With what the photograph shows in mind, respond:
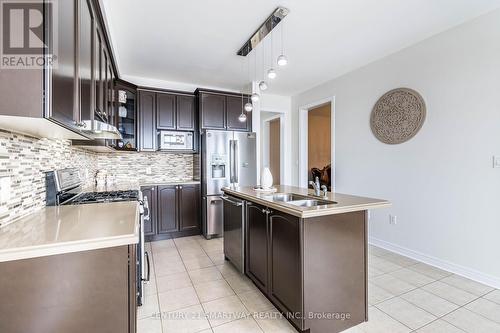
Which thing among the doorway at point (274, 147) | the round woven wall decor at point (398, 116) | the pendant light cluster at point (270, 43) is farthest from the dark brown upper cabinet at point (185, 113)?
the doorway at point (274, 147)

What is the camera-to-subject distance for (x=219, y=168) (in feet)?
13.2

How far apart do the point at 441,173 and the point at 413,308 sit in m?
1.54

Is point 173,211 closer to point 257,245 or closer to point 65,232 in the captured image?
point 257,245

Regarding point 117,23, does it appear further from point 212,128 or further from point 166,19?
point 212,128

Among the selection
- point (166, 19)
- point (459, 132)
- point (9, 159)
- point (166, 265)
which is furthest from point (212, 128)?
point (459, 132)

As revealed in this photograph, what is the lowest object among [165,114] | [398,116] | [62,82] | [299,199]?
[299,199]

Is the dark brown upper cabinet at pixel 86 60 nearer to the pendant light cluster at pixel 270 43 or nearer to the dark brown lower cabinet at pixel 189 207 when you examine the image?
the pendant light cluster at pixel 270 43

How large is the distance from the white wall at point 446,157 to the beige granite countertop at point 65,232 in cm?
310

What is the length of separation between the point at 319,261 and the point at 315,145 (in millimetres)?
4726

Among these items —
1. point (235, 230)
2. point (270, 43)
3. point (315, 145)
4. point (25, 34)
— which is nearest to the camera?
point (25, 34)

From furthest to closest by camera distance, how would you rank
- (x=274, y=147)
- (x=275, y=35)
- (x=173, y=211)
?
1. (x=274, y=147)
2. (x=173, y=211)
3. (x=275, y=35)

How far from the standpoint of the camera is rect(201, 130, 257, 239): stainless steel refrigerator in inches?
154

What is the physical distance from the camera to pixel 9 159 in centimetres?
131

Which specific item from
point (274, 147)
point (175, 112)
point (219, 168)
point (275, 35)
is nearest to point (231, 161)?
point (219, 168)
